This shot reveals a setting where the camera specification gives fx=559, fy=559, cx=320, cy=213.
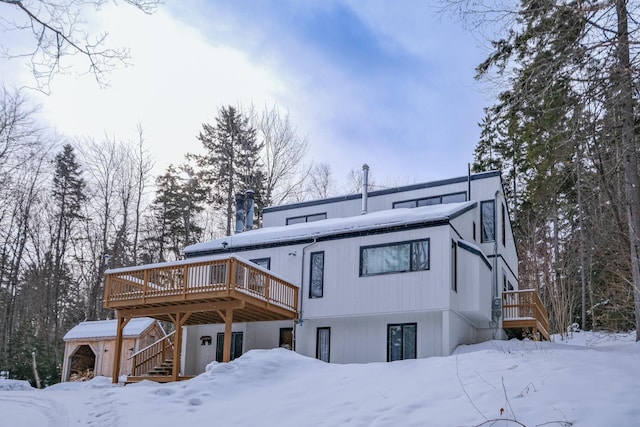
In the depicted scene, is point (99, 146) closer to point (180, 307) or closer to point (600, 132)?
point (180, 307)

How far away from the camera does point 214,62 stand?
1570 centimetres

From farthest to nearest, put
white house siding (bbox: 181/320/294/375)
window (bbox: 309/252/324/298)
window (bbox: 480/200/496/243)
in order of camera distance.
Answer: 1. window (bbox: 480/200/496/243)
2. white house siding (bbox: 181/320/294/375)
3. window (bbox: 309/252/324/298)

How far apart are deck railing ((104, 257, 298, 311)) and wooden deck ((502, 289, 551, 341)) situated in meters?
7.15

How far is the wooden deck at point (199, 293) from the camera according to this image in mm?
15281

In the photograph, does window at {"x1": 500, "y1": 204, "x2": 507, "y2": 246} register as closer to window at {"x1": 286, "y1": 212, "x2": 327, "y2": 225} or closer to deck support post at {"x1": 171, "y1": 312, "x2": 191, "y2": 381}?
window at {"x1": 286, "y1": 212, "x2": 327, "y2": 225}

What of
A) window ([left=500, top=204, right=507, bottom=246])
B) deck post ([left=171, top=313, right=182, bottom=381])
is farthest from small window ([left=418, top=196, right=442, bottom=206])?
deck post ([left=171, top=313, right=182, bottom=381])

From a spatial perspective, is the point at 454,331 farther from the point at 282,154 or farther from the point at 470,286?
the point at 282,154

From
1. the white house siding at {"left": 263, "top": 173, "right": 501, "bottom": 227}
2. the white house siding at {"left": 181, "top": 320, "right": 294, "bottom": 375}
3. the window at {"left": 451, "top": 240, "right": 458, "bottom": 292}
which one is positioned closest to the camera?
the window at {"left": 451, "top": 240, "right": 458, "bottom": 292}

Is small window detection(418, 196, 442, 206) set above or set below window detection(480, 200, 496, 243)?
above

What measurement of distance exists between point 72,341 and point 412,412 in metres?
19.8

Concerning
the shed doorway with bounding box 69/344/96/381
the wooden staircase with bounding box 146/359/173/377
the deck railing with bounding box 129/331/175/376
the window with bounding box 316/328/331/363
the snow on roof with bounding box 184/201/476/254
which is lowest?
the shed doorway with bounding box 69/344/96/381

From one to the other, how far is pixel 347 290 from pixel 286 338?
2.91 m

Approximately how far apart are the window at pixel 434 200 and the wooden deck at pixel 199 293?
626 cm

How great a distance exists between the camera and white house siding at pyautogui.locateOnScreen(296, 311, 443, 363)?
1589 cm
